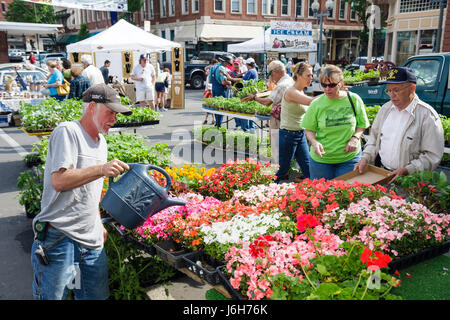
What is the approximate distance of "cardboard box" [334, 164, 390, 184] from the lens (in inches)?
127

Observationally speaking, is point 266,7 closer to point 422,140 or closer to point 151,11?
point 151,11

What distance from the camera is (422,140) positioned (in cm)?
324

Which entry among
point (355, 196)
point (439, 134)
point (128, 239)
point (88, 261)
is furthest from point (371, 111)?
point (88, 261)

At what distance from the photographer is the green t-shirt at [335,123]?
4.00 m

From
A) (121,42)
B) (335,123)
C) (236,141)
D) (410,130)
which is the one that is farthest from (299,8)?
(410,130)

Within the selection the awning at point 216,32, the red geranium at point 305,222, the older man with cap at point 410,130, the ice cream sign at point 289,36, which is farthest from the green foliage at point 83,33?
the red geranium at point 305,222

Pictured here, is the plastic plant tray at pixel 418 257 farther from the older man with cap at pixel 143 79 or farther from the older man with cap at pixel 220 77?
the older man with cap at pixel 143 79

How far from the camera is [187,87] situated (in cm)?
2509

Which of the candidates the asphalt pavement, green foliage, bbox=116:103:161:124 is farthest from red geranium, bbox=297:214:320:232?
green foliage, bbox=116:103:161:124

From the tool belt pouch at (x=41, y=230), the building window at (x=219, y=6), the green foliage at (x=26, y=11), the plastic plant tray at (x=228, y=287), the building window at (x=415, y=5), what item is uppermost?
the green foliage at (x=26, y=11)

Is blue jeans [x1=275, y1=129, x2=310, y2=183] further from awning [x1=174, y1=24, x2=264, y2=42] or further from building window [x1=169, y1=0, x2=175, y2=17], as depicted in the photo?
building window [x1=169, y1=0, x2=175, y2=17]

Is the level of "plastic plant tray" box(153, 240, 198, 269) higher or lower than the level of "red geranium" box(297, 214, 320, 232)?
lower

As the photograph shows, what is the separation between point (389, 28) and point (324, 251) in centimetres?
2942

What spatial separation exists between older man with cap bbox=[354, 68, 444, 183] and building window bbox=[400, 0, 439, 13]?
23.5 meters
